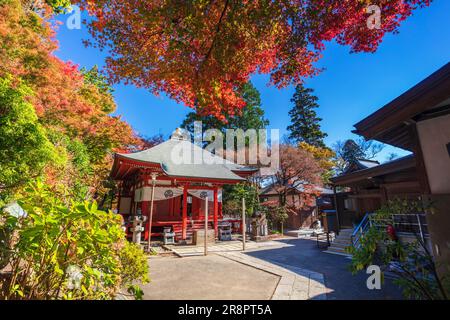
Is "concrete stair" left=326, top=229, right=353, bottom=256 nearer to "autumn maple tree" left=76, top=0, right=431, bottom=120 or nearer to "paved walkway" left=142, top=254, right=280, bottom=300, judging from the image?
"paved walkway" left=142, top=254, right=280, bottom=300

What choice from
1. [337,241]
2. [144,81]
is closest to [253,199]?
[337,241]

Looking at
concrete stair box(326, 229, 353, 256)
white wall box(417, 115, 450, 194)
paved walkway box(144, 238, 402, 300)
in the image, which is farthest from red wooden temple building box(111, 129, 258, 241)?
white wall box(417, 115, 450, 194)

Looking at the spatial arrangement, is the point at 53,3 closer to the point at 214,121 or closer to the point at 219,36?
the point at 219,36

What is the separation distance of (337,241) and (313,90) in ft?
117

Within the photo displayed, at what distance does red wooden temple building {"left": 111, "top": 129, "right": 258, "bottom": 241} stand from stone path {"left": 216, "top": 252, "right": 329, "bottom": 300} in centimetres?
613

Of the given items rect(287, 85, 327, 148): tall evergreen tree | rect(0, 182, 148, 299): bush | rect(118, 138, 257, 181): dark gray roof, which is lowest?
rect(0, 182, 148, 299): bush

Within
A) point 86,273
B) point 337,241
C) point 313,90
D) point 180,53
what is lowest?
point 337,241

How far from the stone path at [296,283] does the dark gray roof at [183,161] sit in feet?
22.3

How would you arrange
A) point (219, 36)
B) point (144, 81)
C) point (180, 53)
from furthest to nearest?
point (144, 81) < point (180, 53) < point (219, 36)

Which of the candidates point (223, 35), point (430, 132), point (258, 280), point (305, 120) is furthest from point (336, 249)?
point (305, 120)

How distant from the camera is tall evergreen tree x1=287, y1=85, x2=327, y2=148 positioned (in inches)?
1415

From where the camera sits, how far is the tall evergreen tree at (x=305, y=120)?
118 ft
